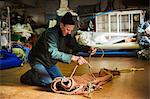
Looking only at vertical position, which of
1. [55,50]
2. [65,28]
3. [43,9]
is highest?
[43,9]

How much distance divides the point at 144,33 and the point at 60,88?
262cm

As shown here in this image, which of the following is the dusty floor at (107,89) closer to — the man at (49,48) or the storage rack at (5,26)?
the man at (49,48)

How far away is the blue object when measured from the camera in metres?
3.96

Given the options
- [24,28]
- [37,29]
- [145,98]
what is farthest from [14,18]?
[145,98]

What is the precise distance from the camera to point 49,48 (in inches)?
100.0

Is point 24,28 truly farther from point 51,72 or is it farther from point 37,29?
point 51,72

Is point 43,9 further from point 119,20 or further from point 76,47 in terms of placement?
point 76,47

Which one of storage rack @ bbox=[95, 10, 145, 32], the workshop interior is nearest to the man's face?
the workshop interior

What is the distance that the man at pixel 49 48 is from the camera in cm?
261

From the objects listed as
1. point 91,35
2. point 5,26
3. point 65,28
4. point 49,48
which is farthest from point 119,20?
point 49,48

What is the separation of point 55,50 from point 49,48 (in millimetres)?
97

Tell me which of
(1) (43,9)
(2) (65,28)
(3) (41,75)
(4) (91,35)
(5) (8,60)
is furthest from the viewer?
(4) (91,35)

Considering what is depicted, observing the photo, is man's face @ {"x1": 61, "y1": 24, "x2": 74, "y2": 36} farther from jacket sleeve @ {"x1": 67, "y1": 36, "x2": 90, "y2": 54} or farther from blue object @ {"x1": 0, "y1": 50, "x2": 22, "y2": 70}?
blue object @ {"x1": 0, "y1": 50, "x2": 22, "y2": 70}

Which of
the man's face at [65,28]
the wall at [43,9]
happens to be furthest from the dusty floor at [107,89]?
the wall at [43,9]
